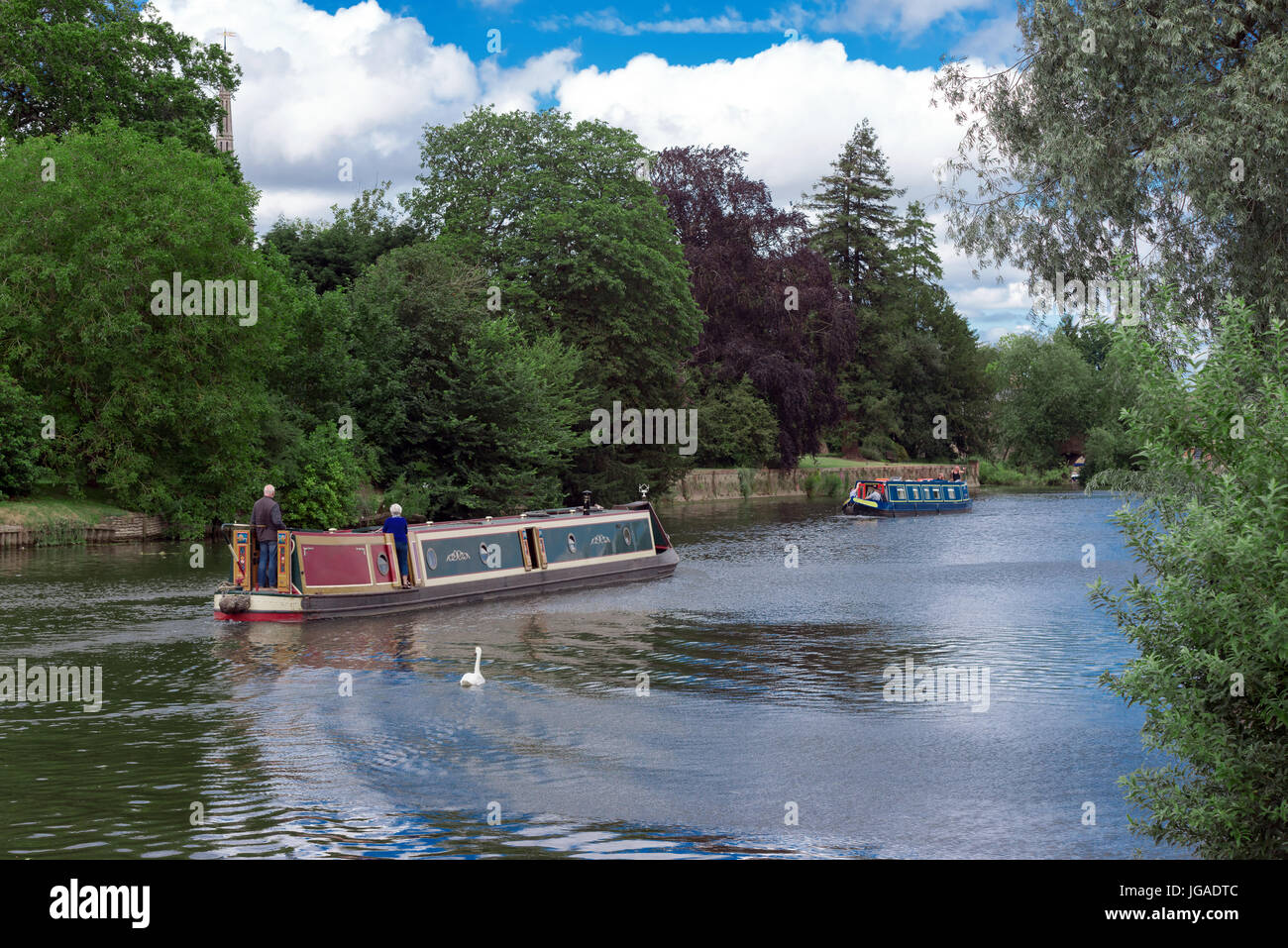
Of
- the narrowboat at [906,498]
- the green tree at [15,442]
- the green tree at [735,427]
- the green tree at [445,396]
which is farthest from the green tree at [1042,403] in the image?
the green tree at [15,442]

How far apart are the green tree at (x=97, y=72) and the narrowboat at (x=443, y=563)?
20685mm

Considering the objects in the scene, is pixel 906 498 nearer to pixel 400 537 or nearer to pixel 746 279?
pixel 746 279

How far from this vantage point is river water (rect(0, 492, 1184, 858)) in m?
8.72

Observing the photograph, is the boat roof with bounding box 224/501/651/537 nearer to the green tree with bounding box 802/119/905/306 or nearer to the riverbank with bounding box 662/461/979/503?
the riverbank with bounding box 662/461/979/503

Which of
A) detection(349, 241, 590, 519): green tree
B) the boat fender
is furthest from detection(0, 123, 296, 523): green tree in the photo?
the boat fender

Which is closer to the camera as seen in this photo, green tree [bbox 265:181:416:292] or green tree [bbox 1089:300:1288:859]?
green tree [bbox 1089:300:1288:859]

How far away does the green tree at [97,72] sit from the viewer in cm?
3825

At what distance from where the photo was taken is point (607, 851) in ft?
26.9

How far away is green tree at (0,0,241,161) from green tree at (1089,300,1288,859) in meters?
36.6

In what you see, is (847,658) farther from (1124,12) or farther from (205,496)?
(205,496)

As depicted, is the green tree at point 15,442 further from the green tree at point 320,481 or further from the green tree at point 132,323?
the green tree at point 320,481

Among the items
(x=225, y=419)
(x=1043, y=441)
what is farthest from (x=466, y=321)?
(x=1043, y=441)

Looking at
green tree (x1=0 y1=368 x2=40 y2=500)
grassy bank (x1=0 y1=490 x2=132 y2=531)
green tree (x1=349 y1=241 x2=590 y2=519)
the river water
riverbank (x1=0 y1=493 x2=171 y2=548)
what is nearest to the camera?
the river water

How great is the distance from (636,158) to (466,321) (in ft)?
46.5
